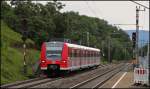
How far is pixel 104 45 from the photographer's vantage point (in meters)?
109

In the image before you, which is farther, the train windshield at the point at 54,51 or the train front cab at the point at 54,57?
the train windshield at the point at 54,51

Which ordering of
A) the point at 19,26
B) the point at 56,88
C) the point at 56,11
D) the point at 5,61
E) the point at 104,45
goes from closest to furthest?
the point at 56,88 < the point at 5,61 < the point at 19,26 < the point at 56,11 < the point at 104,45

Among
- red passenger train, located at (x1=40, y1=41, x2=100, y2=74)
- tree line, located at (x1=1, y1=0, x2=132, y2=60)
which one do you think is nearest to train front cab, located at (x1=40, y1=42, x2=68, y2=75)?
red passenger train, located at (x1=40, y1=41, x2=100, y2=74)

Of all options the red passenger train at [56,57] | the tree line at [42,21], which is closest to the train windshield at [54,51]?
the red passenger train at [56,57]

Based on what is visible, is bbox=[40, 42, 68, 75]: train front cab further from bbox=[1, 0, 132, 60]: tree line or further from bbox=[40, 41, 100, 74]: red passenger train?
bbox=[1, 0, 132, 60]: tree line

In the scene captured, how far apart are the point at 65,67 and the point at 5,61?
5639 mm

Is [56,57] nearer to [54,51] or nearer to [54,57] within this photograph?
[54,57]

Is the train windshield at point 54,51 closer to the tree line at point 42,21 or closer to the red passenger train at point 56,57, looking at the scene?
the red passenger train at point 56,57

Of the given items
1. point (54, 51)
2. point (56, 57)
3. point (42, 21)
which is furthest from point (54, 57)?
point (42, 21)

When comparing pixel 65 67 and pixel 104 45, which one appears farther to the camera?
pixel 104 45

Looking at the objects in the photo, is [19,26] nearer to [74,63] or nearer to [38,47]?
[38,47]

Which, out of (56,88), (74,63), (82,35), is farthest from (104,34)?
(56,88)

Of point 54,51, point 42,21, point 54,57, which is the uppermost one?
point 42,21

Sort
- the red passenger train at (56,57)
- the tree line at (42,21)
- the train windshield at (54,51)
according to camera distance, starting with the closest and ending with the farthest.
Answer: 1. the red passenger train at (56,57)
2. the train windshield at (54,51)
3. the tree line at (42,21)
